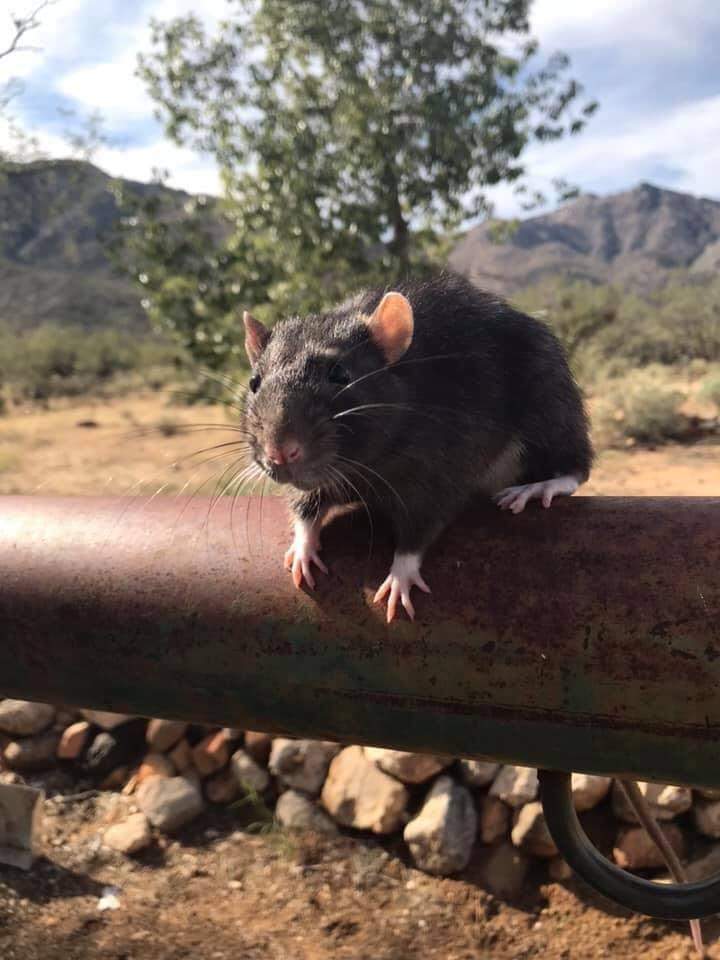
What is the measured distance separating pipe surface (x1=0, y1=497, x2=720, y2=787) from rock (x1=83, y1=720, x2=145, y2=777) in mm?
2891

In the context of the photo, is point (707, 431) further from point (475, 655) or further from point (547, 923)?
point (475, 655)

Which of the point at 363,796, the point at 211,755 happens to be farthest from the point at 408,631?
the point at 211,755

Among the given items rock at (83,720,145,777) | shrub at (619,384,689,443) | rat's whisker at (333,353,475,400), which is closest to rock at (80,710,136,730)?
rock at (83,720,145,777)

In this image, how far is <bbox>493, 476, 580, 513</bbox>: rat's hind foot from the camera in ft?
5.75

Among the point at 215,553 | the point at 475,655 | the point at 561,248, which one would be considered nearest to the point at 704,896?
the point at 475,655

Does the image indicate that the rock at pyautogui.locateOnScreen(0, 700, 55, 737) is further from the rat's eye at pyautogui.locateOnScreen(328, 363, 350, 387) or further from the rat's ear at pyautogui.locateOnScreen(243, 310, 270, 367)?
the rat's eye at pyautogui.locateOnScreen(328, 363, 350, 387)

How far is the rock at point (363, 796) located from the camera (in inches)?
154

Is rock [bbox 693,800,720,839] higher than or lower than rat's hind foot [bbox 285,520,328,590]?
lower

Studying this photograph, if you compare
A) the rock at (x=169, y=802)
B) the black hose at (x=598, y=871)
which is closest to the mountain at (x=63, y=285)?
the rock at (x=169, y=802)

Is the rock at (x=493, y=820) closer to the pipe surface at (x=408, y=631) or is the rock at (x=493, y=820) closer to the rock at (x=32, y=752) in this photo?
the rock at (x=32, y=752)

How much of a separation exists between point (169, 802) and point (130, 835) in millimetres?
250

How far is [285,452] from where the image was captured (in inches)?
74.3

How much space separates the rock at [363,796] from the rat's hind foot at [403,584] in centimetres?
272

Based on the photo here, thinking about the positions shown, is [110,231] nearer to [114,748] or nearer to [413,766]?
[114,748]
